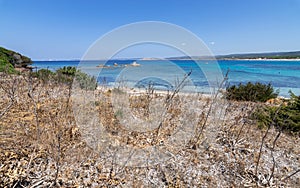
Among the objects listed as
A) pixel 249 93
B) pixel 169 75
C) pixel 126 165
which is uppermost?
pixel 169 75

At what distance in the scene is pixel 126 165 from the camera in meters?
2.16

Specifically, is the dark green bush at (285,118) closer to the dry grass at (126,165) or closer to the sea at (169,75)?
the dry grass at (126,165)

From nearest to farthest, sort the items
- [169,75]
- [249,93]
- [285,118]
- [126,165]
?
[126,165] < [285,118] < [249,93] < [169,75]

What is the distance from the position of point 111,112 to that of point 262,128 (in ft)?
8.62

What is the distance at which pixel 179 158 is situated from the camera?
92.2 inches

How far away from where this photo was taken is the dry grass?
192 centimetres

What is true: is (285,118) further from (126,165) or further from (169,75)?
(169,75)

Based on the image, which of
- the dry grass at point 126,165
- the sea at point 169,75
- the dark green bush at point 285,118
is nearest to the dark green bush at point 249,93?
the sea at point 169,75

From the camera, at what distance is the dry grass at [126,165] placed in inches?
75.5

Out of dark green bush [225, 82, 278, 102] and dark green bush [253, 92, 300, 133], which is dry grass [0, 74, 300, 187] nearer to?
dark green bush [253, 92, 300, 133]

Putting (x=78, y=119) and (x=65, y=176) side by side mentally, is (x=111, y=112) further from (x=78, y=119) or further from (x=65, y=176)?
(x=65, y=176)

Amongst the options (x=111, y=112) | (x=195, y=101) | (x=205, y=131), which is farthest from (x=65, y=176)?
(x=195, y=101)

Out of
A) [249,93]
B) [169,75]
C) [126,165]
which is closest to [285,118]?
[126,165]

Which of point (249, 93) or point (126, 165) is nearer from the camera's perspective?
point (126, 165)
